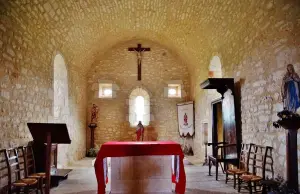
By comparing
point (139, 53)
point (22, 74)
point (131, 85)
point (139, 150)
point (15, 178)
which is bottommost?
point (15, 178)

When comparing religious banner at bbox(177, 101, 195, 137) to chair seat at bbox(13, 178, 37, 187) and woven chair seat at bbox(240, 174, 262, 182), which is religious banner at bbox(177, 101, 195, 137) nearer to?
woven chair seat at bbox(240, 174, 262, 182)

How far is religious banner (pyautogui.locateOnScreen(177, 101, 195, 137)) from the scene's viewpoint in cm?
1081

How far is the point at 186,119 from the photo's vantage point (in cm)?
1097

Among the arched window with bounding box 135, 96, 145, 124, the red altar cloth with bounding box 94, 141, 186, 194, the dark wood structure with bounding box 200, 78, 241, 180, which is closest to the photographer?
the red altar cloth with bounding box 94, 141, 186, 194

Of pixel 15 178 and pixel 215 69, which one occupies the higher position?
pixel 215 69

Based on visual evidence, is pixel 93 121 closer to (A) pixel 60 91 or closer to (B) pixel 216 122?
(A) pixel 60 91

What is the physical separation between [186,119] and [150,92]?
1900 millimetres

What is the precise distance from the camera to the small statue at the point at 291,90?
383cm

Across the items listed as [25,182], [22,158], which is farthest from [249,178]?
[22,158]

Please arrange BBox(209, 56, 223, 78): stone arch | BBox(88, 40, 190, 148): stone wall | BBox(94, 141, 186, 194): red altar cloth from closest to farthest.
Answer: BBox(94, 141, 186, 194): red altar cloth, BBox(209, 56, 223, 78): stone arch, BBox(88, 40, 190, 148): stone wall

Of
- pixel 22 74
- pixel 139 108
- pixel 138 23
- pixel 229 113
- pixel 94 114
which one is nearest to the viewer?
pixel 22 74

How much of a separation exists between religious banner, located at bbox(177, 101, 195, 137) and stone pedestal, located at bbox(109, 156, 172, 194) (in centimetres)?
637

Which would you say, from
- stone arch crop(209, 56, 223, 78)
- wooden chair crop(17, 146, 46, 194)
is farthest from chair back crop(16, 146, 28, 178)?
stone arch crop(209, 56, 223, 78)

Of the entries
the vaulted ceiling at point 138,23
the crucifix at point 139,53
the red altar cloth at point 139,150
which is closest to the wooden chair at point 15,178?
the red altar cloth at point 139,150
